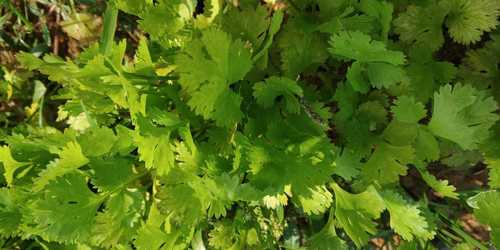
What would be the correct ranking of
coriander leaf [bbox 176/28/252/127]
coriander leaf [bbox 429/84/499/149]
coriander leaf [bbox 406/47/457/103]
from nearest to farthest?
coriander leaf [bbox 176/28/252/127] → coriander leaf [bbox 429/84/499/149] → coriander leaf [bbox 406/47/457/103]

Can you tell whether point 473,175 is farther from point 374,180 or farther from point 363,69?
point 363,69

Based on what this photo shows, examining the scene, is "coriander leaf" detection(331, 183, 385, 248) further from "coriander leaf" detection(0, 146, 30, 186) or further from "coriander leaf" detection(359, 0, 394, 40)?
"coriander leaf" detection(0, 146, 30, 186)

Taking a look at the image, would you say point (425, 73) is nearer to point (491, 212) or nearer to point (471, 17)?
point (471, 17)

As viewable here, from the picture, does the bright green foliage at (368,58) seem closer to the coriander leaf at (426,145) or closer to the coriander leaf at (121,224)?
the coriander leaf at (426,145)

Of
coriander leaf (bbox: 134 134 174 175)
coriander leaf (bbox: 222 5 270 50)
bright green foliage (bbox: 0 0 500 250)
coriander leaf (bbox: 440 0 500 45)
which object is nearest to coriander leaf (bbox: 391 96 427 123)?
bright green foliage (bbox: 0 0 500 250)

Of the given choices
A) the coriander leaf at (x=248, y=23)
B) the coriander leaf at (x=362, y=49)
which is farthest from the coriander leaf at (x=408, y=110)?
the coriander leaf at (x=248, y=23)

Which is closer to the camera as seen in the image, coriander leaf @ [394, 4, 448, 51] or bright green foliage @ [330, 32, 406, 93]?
bright green foliage @ [330, 32, 406, 93]

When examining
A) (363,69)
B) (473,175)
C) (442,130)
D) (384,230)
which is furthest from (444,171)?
(363,69)
